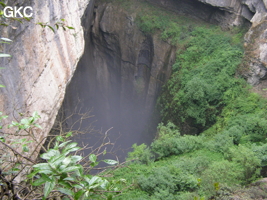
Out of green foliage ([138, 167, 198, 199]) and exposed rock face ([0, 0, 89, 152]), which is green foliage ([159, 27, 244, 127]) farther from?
exposed rock face ([0, 0, 89, 152])

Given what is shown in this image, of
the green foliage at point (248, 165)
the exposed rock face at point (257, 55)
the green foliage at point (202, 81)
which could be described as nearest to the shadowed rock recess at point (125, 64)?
the green foliage at point (202, 81)

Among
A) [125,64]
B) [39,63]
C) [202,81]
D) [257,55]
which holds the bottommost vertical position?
[125,64]

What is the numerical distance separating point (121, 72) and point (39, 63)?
10.2 meters

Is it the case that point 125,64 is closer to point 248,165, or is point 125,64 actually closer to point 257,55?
point 257,55

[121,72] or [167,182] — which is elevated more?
[167,182]

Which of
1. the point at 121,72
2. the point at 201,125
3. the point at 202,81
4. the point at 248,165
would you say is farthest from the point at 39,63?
the point at 121,72

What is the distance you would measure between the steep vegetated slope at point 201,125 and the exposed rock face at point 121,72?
88 centimetres

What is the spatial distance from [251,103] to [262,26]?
3548 mm

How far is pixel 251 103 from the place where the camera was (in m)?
8.50

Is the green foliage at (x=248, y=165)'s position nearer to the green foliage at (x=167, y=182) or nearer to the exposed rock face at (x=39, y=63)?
the green foliage at (x=167, y=182)

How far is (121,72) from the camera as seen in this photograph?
15312 millimetres

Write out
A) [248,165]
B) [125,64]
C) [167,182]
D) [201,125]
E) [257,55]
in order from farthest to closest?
[125,64], [201,125], [257,55], [167,182], [248,165]

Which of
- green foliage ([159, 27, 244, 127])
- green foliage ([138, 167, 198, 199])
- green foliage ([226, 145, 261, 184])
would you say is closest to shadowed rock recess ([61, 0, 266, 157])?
green foliage ([159, 27, 244, 127])

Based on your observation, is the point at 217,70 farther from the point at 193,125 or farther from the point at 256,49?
the point at 193,125
